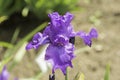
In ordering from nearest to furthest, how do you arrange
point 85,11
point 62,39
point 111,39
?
point 62,39
point 111,39
point 85,11

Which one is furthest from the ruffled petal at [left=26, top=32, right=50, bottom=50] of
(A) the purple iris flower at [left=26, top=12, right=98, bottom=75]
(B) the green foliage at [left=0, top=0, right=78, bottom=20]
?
(B) the green foliage at [left=0, top=0, right=78, bottom=20]

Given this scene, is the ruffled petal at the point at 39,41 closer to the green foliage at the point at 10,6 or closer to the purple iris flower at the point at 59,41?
the purple iris flower at the point at 59,41

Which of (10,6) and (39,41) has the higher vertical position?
(10,6)

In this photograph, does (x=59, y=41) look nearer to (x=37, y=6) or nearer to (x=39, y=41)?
(x=39, y=41)

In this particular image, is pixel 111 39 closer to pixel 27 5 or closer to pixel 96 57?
pixel 96 57

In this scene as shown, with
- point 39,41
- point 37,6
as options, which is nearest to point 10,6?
point 37,6

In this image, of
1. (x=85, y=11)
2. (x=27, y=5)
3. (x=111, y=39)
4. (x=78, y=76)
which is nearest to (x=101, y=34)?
(x=111, y=39)

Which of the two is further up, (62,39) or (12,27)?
(12,27)
